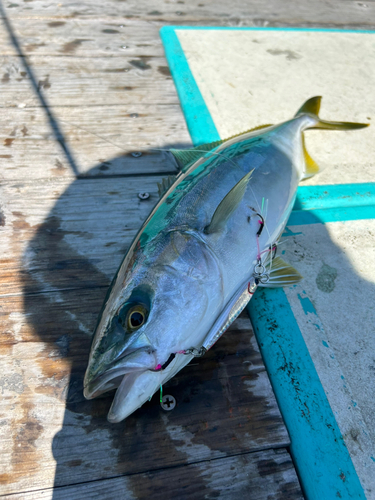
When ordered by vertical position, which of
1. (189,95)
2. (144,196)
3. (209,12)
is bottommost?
(144,196)

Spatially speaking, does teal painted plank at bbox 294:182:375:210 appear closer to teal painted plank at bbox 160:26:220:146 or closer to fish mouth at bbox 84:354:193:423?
teal painted plank at bbox 160:26:220:146

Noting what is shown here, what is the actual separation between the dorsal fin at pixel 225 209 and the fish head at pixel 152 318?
0.09 metres

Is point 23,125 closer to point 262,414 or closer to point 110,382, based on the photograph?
point 110,382

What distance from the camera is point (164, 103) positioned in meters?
2.85

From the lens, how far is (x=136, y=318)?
46.4 inches

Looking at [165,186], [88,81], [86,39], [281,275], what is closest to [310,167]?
[281,275]

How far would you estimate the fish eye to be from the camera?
1169 mm

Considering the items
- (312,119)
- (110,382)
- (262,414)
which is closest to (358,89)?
(312,119)

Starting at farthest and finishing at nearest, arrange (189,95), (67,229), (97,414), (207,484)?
(189,95), (67,229), (97,414), (207,484)

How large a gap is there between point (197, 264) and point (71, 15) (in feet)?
12.2

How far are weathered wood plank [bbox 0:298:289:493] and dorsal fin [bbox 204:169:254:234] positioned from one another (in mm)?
509

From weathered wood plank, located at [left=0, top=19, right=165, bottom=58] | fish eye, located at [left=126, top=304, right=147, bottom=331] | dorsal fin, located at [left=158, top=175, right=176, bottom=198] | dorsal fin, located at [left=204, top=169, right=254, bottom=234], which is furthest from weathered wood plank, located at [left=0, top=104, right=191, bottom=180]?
fish eye, located at [left=126, top=304, right=147, bottom=331]

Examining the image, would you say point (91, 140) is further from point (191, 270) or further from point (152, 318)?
point (152, 318)

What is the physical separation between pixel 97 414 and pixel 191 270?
0.66 meters
